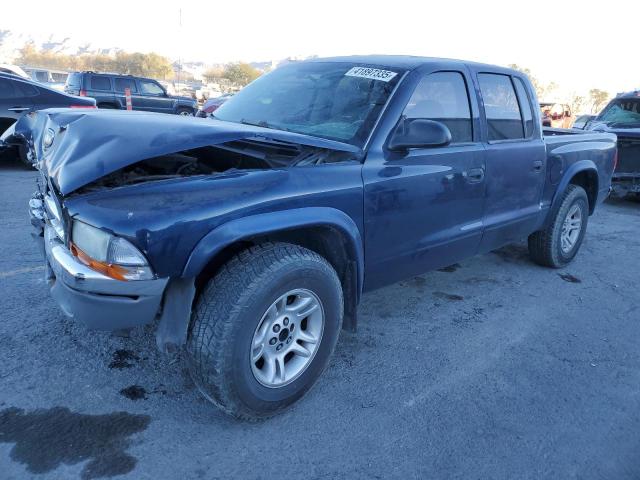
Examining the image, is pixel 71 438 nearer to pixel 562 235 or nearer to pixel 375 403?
pixel 375 403

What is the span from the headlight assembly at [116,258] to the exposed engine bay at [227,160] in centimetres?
45

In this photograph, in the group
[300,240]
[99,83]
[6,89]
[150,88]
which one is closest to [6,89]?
[6,89]

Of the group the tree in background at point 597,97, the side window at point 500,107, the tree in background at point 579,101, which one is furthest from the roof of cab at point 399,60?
the tree in background at point 597,97

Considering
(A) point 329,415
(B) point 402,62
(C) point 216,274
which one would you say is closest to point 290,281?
(C) point 216,274

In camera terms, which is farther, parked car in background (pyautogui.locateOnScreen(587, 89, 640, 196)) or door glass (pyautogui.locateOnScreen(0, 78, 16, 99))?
door glass (pyautogui.locateOnScreen(0, 78, 16, 99))

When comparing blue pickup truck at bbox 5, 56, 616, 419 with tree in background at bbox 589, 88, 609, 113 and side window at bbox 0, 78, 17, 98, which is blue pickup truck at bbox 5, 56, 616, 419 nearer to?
side window at bbox 0, 78, 17, 98

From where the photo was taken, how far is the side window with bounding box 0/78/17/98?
8.75m

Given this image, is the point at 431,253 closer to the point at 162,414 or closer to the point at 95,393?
the point at 162,414

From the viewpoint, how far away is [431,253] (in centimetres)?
343

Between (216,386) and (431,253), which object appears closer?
(216,386)

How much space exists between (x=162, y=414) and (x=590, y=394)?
2368 millimetres

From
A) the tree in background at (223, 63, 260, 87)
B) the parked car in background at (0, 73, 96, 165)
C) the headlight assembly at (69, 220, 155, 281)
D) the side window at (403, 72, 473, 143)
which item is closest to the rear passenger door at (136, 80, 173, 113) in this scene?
the parked car in background at (0, 73, 96, 165)

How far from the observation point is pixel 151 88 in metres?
17.8

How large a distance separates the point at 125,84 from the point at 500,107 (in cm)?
1553
